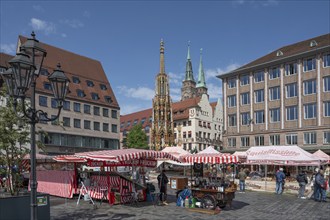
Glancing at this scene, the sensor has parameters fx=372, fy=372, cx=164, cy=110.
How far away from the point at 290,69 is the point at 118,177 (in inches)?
1473

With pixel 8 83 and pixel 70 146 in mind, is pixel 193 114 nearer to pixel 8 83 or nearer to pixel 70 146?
pixel 70 146

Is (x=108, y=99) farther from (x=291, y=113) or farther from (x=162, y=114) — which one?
(x=291, y=113)

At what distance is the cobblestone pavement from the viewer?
47.6ft

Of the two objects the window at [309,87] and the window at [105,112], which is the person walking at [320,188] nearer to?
the window at [309,87]

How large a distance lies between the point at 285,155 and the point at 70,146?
3783cm

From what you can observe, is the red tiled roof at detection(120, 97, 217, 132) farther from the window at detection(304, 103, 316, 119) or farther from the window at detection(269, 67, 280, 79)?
the window at detection(304, 103, 316, 119)

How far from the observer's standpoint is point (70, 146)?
2194 inches

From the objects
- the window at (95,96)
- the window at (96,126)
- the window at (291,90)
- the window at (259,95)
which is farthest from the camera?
the window at (95,96)

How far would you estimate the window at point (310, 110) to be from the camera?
152 feet

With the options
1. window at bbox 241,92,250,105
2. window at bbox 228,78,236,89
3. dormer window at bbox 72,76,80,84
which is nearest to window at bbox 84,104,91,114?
dormer window at bbox 72,76,80,84

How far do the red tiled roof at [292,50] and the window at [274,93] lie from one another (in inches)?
148

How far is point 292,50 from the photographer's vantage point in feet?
174

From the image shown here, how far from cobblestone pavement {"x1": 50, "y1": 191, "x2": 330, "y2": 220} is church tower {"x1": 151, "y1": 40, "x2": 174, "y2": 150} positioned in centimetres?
5582

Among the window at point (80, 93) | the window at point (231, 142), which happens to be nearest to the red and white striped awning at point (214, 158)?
the window at point (231, 142)
